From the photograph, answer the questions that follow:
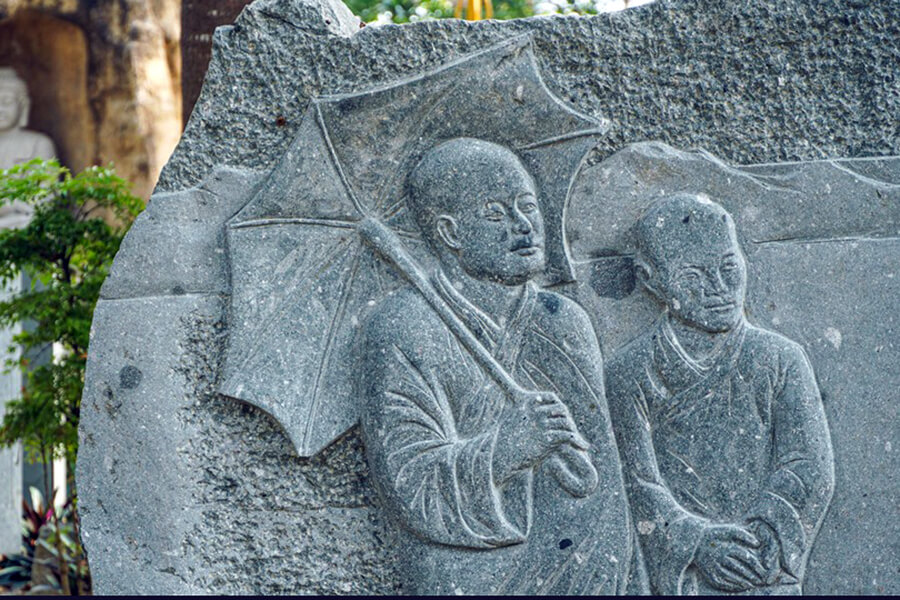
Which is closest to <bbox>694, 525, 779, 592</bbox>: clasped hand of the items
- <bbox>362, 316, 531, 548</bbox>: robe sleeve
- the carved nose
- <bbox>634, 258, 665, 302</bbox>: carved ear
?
<bbox>362, 316, 531, 548</bbox>: robe sleeve

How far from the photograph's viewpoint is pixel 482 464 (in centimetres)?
279

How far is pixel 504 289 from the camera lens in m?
2.92

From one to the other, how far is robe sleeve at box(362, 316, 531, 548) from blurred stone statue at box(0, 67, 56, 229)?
273 inches

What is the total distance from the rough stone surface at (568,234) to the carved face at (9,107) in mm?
6637

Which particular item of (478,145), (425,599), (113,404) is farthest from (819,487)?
(113,404)

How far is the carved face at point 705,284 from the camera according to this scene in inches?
112

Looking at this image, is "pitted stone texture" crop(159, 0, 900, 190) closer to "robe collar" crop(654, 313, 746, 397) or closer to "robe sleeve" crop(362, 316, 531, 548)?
"robe collar" crop(654, 313, 746, 397)

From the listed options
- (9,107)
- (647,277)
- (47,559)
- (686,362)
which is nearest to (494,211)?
(647,277)

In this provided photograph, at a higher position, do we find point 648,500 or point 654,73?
point 654,73

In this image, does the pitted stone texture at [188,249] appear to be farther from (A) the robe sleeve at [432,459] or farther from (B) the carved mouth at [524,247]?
(B) the carved mouth at [524,247]

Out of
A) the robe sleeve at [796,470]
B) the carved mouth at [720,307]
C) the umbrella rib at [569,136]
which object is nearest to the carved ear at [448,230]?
the umbrella rib at [569,136]

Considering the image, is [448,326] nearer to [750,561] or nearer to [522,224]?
[522,224]

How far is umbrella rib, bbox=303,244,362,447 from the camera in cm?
290

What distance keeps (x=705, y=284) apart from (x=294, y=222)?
1.17 metres
